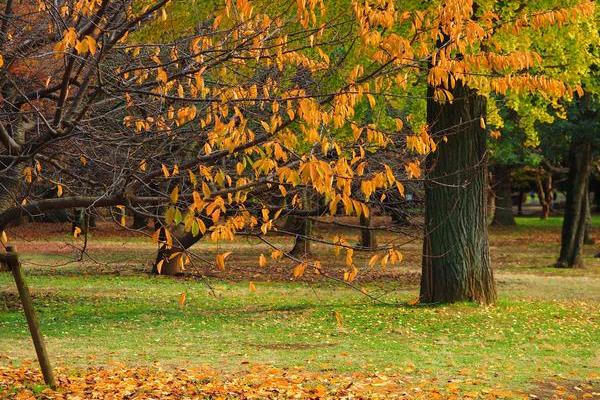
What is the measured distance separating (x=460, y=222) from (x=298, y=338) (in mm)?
4460

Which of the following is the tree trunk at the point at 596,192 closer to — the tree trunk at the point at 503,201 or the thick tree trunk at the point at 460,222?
the tree trunk at the point at 503,201

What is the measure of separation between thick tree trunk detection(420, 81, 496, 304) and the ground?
0.46 metres

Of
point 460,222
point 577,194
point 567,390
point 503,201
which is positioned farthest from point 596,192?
point 567,390

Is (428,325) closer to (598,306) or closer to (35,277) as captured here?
(598,306)

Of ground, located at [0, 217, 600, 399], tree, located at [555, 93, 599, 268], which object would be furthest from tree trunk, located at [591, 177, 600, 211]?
ground, located at [0, 217, 600, 399]

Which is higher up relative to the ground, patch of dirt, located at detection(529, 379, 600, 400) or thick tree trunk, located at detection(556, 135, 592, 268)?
thick tree trunk, located at detection(556, 135, 592, 268)

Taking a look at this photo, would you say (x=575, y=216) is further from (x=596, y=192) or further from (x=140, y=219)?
(x=596, y=192)

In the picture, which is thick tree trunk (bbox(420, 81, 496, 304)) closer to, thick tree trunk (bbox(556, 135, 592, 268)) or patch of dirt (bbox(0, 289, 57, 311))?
patch of dirt (bbox(0, 289, 57, 311))

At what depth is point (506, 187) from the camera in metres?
53.2

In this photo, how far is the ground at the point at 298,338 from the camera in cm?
993

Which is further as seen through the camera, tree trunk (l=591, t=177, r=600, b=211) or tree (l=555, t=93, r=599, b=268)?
tree trunk (l=591, t=177, r=600, b=211)

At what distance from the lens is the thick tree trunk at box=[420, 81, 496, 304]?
16.9 metres

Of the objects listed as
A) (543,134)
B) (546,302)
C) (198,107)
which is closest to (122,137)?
(198,107)

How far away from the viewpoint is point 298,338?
552 inches
